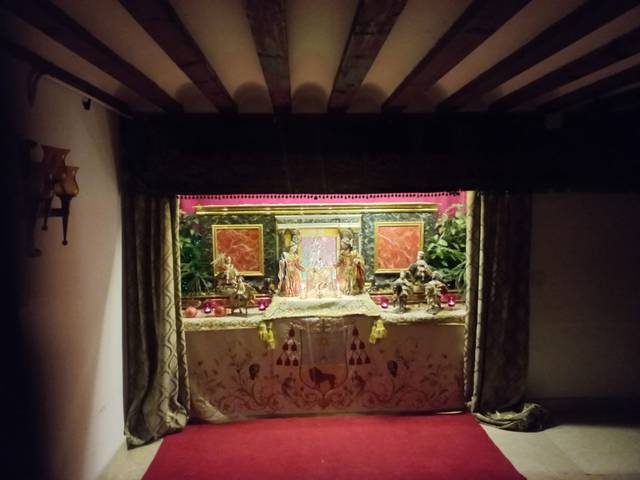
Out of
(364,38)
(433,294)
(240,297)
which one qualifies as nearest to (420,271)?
(433,294)

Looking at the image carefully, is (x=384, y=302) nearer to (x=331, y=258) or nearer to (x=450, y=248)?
(x=331, y=258)

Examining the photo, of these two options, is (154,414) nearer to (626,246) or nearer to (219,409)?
(219,409)

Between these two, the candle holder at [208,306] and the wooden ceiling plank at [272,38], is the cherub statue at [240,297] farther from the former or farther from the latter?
the wooden ceiling plank at [272,38]

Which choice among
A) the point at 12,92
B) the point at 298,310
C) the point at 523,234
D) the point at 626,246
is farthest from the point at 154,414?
the point at 626,246

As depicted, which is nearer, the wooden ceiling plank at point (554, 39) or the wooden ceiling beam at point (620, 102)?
the wooden ceiling plank at point (554, 39)

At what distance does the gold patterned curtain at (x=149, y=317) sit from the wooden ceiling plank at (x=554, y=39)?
232cm

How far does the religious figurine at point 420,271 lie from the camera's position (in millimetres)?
3518

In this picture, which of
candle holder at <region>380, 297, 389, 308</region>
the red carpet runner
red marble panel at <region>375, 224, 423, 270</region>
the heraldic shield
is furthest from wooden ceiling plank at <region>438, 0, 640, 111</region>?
the red carpet runner

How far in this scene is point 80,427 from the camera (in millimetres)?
2307

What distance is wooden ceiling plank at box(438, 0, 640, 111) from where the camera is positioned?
1494 mm

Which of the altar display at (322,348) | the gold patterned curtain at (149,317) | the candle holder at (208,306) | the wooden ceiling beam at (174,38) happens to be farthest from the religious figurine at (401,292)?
the wooden ceiling beam at (174,38)

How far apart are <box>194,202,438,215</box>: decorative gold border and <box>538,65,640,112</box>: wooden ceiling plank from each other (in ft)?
4.10

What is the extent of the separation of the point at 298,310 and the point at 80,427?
5.42 ft

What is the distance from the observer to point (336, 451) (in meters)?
2.84
